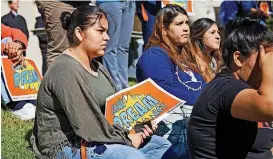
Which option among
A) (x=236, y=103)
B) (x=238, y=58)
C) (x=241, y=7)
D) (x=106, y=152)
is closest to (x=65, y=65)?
(x=106, y=152)

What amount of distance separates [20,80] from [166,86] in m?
1.63

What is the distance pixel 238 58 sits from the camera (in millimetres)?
2523

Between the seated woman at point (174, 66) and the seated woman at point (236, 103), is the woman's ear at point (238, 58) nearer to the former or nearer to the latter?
the seated woman at point (236, 103)

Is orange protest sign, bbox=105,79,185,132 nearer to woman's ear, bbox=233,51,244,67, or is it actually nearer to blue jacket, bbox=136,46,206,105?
blue jacket, bbox=136,46,206,105

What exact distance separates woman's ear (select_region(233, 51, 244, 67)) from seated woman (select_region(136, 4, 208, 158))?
1200 mm

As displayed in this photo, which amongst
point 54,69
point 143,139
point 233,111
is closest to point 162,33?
point 143,139

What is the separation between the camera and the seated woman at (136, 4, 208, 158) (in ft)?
12.3

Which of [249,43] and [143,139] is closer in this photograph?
[249,43]

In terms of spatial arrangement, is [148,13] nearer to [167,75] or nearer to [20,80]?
[20,80]

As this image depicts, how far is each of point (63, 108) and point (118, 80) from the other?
2448mm

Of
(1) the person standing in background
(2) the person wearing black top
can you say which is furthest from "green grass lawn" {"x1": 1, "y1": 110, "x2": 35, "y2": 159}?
(2) the person wearing black top

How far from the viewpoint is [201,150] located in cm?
254

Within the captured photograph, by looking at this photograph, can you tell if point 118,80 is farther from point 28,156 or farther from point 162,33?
point 28,156

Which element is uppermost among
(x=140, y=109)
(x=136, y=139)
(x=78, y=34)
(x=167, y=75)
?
(x=78, y=34)
